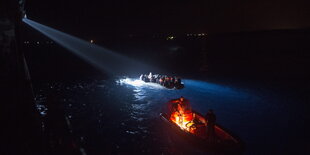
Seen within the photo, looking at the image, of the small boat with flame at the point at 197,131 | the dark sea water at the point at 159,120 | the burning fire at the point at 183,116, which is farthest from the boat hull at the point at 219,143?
the burning fire at the point at 183,116

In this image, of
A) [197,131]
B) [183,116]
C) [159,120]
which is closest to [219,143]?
[197,131]

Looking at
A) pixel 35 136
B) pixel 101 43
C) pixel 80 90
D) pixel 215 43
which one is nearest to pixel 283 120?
pixel 35 136

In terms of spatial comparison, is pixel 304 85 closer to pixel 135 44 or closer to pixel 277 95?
pixel 277 95

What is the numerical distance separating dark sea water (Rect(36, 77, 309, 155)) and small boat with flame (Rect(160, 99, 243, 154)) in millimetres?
867

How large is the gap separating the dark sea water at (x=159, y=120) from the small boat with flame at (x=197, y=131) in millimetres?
867

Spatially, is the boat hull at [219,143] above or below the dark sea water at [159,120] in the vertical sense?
above

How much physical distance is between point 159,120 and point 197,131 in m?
5.63

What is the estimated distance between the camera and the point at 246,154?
1175 centimetres

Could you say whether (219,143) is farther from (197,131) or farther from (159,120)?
(159,120)

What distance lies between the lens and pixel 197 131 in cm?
1183

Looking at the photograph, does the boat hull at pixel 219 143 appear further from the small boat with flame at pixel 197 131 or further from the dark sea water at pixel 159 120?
the dark sea water at pixel 159 120

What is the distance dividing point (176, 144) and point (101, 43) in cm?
10718

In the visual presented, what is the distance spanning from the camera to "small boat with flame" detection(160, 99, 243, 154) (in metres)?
10.2

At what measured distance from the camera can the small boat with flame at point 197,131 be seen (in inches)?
404
